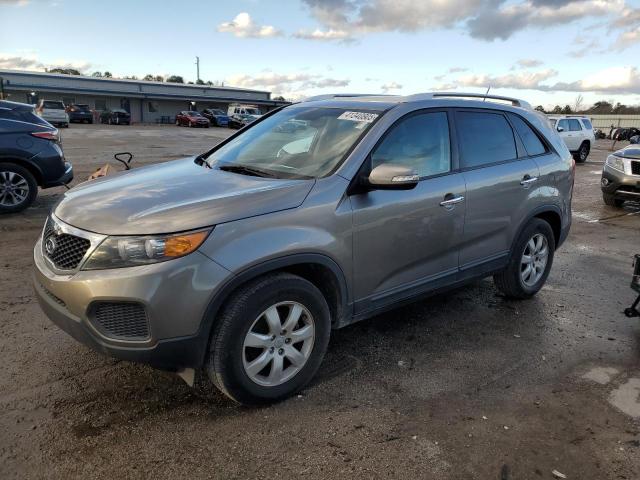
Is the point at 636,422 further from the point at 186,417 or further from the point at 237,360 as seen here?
the point at 186,417

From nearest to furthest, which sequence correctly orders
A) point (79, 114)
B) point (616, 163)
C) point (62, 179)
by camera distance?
point (62, 179) < point (616, 163) < point (79, 114)

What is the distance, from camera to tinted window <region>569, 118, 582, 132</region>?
1965 centimetres

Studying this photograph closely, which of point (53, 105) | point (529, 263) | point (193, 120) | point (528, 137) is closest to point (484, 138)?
point (528, 137)

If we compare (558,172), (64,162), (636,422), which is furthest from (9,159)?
(636,422)

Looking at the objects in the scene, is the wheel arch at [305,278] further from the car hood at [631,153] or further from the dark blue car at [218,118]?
the dark blue car at [218,118]

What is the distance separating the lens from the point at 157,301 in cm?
254

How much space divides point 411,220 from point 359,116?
32.1 inches

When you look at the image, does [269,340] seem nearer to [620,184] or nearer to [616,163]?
[620,184]

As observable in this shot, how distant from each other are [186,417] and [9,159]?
20.9 feet

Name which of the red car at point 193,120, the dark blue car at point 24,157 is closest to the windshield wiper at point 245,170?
the dark blue car at point 24,157

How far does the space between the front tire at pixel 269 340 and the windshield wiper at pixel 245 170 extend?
786 millimetres

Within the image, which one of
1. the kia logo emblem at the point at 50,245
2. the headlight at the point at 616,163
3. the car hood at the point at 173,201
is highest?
the car hood at the point at 173,201

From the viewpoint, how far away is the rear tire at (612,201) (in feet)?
32.8

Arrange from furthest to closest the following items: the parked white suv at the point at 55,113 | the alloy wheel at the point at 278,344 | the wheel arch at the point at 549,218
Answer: the parked white suv at the point at 55,113 → the wheel arch at the point at 549,218 → the alloy wheel at the point at 278,344
